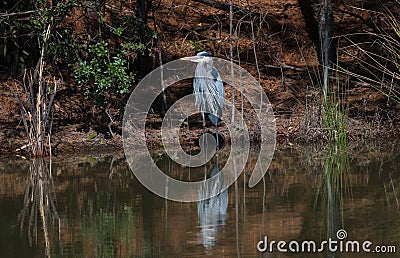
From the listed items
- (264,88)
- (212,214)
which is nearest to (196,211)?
(212,214)

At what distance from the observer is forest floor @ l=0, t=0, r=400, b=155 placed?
34.8 feet

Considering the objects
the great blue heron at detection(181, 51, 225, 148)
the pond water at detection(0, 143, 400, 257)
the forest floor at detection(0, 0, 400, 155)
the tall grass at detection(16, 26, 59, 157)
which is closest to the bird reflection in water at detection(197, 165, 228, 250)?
the pond water at detection(0, 143, 400, 257)

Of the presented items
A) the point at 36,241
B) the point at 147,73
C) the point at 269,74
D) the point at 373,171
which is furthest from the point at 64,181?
the point at 269,74

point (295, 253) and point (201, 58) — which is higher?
point (201, 58)

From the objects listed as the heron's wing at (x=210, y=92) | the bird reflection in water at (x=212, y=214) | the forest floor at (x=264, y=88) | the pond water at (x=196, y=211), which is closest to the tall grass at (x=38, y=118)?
the pond water at (x=196, y=211)

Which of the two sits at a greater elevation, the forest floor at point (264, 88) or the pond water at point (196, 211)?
the forest floor at point (264, 88)

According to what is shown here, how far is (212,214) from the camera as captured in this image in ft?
19.9

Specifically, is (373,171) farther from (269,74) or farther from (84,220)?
(269,74)

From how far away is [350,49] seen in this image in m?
13.1

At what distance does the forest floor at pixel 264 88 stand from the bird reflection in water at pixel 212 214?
3189mm

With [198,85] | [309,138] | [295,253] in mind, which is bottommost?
[295,253]

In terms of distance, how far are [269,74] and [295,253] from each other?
856cm

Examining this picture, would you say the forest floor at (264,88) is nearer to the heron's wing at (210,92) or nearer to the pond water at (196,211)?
the heron's wing at (210,92)

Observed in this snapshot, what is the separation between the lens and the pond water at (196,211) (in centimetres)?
504
